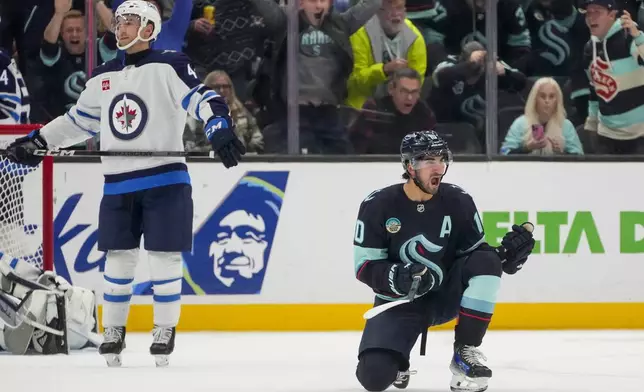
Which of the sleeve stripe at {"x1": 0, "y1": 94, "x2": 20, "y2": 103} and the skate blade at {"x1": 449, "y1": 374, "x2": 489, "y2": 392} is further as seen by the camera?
the sleeve stripe at {"x1": 0, "y1": 94, "x2": 20, "y2": 103}

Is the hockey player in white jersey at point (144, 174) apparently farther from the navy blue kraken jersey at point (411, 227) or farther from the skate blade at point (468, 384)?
the skate blade at point (468, 384)

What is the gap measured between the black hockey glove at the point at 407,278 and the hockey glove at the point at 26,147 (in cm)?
155

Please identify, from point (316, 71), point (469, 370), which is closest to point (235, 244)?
point (316, 71)

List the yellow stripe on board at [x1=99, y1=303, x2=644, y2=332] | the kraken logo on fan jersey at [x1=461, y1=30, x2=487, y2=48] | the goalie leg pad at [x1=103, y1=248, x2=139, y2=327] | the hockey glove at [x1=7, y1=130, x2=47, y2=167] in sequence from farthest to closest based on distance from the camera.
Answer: the kraken logo on fan jersey at [x1=461, y1=30, x2=487, y2=48] < the yellow stripe on board at [x1=99, y1=303, x2=644, y2=332] < the hockey glove at [x1=7, y1=130, x2=47, y2=167] < the goalie leg pad at [x1=103, y1=248, x2=139, y2=327]

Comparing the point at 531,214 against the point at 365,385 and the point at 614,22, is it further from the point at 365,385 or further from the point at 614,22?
the point at 365,385

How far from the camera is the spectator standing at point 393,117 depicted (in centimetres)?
592

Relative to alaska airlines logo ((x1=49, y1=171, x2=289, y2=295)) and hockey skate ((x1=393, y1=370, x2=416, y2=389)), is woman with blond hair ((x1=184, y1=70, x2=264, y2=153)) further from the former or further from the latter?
hockey skate ((x1=393, y1=370, x2=416, y2=389))

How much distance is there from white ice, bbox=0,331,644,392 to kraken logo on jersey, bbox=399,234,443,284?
14.2 inches

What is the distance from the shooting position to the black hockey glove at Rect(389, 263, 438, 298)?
141 inches

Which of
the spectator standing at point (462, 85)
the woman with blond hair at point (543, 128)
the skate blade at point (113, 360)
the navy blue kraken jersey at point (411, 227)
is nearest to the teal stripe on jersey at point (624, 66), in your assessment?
the woman with blond hair at point (543, 128)

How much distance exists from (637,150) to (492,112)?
69 cm

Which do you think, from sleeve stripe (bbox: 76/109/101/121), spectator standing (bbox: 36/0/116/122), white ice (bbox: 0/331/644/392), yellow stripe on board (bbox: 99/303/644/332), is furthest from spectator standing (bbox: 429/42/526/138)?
sleeve stripe (bbox: 76/109/101/121)

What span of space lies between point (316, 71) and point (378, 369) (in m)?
2.46

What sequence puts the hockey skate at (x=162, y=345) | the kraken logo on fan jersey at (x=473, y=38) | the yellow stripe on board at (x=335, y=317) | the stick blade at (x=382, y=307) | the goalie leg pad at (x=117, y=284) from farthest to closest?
the kraken logo on fan jersey at (x=473, y=38) < the yellow stripe on board at (x=335, y=317) < the goalie leg pad at (x=117, y=284) < the hockey skate at (x=162, y=345) < the stick blade at (x=382, y=307)
